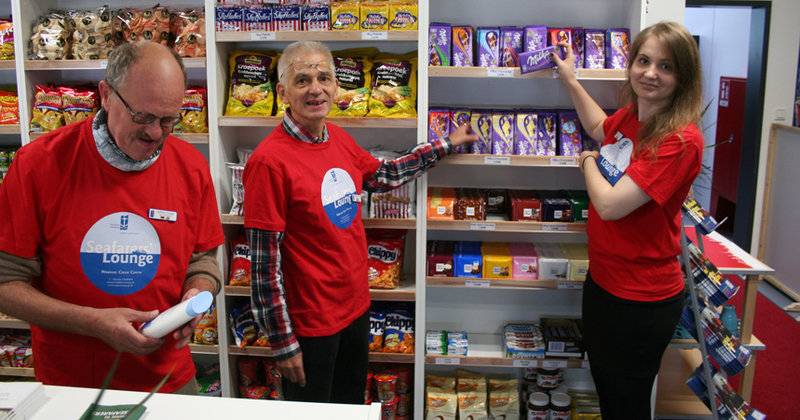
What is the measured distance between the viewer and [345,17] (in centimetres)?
305

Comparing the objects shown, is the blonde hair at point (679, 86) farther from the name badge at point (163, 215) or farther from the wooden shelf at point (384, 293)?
the name badge at point (163, 215)

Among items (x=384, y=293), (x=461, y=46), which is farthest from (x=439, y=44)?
(x=384, y=293)

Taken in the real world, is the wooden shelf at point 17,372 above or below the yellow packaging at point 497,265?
below

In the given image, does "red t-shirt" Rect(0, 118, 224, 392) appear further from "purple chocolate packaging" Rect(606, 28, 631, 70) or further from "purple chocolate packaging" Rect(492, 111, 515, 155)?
"purple chocolate packaging" Rect(606, 28, 631, 70)

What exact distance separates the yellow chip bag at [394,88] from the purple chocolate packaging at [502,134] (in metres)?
0.41

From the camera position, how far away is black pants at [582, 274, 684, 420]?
2.55m

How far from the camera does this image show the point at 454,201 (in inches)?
129

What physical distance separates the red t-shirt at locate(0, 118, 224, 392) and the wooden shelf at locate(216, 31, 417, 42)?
113 centimetres

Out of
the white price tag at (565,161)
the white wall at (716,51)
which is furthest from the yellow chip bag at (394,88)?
the white wall at (716,51)

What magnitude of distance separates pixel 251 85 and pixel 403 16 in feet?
2.81

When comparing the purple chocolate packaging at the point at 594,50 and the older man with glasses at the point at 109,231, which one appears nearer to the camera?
the older man with glasses at the point at 109,231

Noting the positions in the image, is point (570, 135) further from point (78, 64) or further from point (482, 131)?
point (78, 64)

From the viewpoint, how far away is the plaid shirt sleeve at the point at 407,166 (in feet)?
9.70

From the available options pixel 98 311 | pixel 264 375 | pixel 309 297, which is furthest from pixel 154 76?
pixel 264 375
